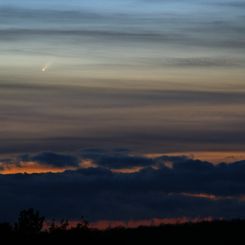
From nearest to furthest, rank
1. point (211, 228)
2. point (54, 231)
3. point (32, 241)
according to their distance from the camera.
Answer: point (32, 241) < point (54, 231) < point (211, 228)

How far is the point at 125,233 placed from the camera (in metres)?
54.9

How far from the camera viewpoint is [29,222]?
5619 cm

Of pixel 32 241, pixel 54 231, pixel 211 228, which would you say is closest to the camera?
pixel 32 241

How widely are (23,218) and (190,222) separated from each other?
8790mm

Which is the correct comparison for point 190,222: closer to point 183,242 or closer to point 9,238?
point 183,242

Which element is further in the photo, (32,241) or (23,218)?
(23,218)

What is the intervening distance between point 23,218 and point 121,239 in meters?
6.45

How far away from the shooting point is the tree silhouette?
55.0 metres

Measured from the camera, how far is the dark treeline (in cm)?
5072

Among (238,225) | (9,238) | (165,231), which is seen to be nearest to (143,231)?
(165,231)

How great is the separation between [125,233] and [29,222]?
4789 mm

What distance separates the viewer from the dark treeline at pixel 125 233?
166 ft

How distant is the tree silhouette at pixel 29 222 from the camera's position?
180ft

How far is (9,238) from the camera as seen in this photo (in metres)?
50.1
